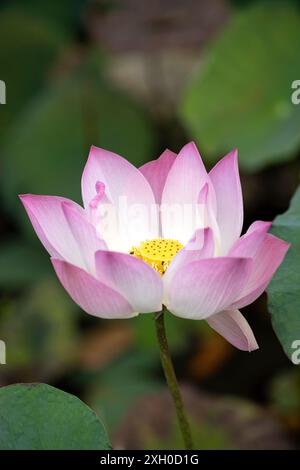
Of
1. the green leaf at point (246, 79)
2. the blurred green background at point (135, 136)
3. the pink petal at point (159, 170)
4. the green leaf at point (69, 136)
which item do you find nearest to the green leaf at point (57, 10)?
the blurred green background at point (135, 136)

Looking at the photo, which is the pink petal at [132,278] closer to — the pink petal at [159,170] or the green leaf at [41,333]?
the pink petal at [159,170]

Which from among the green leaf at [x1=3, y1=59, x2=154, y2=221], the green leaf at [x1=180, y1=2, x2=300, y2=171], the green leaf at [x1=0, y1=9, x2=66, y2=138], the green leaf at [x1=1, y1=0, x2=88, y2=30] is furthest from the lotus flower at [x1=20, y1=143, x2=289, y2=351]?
the green leaf at [x1=1, y1=0, x2=88, y2=30]

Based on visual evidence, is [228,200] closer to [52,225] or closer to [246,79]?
[52,225]

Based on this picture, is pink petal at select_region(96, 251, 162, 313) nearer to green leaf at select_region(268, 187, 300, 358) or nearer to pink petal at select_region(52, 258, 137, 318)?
pink petal at select_region(52, 258, 137, 318)

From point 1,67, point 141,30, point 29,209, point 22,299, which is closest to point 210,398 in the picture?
point 29,209
